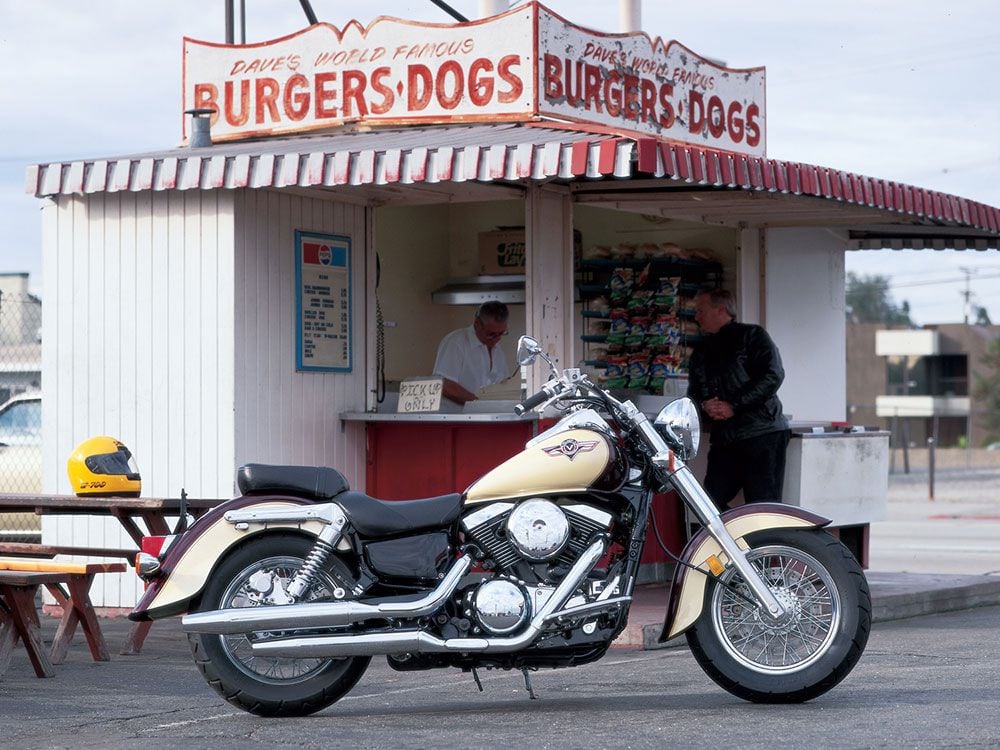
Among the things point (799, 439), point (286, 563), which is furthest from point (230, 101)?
point (286, 563)

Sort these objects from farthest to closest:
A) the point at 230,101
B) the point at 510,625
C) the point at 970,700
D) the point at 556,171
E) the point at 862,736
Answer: the point at 230,101 → the point at 556,171 → the point at 970,700 → the point at 510,625 → the point at 862,736

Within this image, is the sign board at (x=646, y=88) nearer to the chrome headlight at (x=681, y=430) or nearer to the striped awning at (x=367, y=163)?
the striped awning at (x=367, y=163)

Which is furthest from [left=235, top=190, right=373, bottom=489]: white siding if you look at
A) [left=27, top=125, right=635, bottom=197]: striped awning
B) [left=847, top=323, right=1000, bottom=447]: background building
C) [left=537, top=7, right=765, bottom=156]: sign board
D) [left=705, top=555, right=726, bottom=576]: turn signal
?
[left=847, top=323, right=1000, bottom=447]: background building

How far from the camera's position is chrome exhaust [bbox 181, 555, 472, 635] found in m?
6.57

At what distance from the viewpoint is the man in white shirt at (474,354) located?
1145cm

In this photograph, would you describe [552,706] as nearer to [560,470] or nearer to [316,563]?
[560,470]

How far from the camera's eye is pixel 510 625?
6.58m

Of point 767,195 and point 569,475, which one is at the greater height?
point 767,195

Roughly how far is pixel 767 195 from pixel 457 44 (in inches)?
85.1

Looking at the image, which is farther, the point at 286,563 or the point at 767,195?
the point at 767,195

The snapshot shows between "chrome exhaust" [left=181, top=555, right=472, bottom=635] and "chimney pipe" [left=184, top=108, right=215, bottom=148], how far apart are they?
5.15m

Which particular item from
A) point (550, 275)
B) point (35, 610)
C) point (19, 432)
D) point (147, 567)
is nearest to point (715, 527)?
point (147, 567)

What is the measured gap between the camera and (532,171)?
8953 millimetres

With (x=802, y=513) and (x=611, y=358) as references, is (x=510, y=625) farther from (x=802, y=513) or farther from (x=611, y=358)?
(x=611, y=358)
